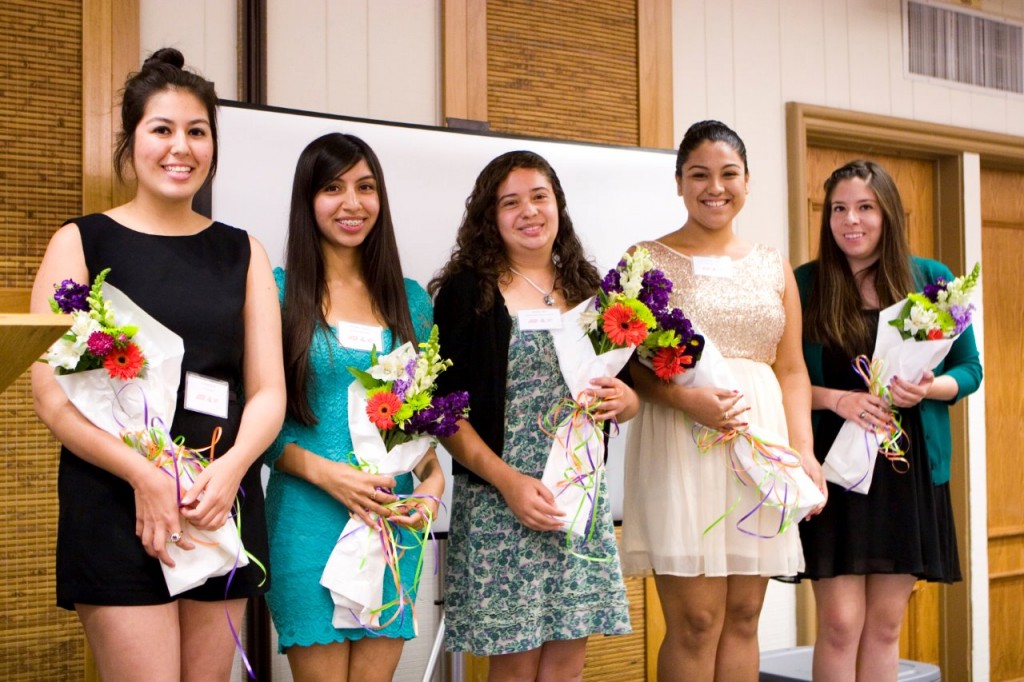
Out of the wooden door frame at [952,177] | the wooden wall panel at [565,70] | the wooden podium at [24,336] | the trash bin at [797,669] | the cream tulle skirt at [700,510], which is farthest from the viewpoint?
the wooden door frame at [952,177]

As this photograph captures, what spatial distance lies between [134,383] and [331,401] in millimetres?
463

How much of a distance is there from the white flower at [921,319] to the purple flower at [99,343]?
→ 1932 millimetres

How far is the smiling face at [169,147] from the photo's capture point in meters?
2.00

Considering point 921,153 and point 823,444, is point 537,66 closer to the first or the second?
point 823,444

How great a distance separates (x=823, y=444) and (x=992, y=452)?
238cm

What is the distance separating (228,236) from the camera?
6.90 feet

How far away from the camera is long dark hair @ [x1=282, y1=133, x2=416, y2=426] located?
7.29ft

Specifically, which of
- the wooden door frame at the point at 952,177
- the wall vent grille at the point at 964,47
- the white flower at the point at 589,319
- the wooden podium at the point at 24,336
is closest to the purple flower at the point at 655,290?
the white flower at the point at 589,319

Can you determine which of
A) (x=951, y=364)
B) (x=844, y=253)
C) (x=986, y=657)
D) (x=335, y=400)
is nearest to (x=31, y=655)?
(x=335, y=400)

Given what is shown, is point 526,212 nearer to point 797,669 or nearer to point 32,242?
point 32,242

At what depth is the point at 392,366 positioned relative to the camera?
7.06 ft

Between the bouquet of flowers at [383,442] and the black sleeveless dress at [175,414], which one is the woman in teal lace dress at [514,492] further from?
the black sleeveless dress at [175,414]

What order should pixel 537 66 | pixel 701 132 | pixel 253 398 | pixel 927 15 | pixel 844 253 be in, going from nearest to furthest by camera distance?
pixel 253 398 < pixel 701 132 < pixel 844 253 < pixel 537 66 < pixel 927 15

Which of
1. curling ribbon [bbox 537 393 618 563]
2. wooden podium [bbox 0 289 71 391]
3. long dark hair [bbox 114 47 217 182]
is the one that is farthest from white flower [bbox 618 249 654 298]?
wooden podium [bbox 0 289 71 391]
